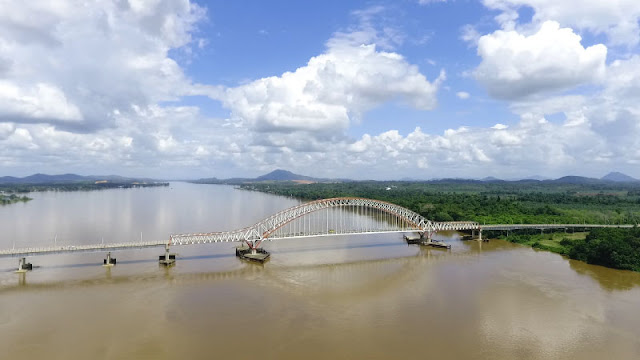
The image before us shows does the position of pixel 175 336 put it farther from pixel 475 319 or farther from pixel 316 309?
pixel 475 319

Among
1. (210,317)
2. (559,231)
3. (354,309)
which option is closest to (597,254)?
(559,231)

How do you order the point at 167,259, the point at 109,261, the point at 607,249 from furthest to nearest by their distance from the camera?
the point at 607,249
the point at 167,259
the point at 109,261

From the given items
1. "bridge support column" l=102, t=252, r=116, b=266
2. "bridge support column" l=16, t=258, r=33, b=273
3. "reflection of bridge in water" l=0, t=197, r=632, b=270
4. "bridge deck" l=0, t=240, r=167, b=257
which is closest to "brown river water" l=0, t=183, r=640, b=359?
"bridge support column" l=102, t=252, r=116, b=266

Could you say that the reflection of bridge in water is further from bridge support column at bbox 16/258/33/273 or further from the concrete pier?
the concrete pier

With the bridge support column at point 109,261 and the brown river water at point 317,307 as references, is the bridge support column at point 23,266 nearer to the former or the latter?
the brown river water at point 317,307

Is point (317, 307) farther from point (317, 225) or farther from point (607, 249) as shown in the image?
point (317, 225)

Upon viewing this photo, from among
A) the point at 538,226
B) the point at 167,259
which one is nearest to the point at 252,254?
the point at 167,259

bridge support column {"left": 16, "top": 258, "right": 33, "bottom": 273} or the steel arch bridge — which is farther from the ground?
the steel arch bridge

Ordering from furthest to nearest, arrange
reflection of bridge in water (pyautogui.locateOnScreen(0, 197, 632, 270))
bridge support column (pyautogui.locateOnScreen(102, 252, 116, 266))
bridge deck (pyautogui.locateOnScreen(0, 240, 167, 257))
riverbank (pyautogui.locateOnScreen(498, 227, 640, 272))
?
riverbank (pyautogui.locateOnScreen(498, 227, 640, 272))
bridge support column (pyautogui.locateOnScreen(102, 252, 116, 266))
reflection of bridge in water (pyautogui.locateOnScreen(0, 197, 632, 270))
bridge deck (pyautogui.locateOnScreen(0, 240, 167, 257))

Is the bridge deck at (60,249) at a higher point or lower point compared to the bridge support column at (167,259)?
higher

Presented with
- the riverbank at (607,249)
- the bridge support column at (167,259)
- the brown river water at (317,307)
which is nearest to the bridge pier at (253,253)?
the brown river water at (317,307)
